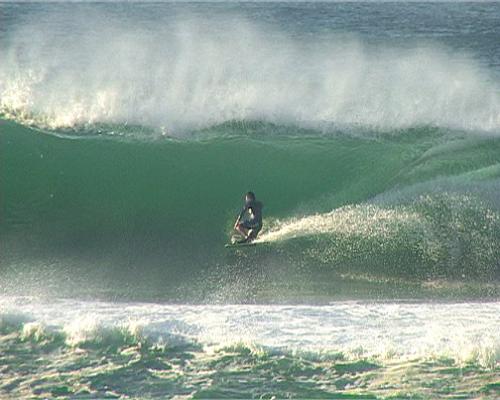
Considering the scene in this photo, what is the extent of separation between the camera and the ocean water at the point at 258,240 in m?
9.92

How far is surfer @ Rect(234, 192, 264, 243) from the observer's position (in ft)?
40.2

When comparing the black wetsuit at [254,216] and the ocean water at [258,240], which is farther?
the black wetsuit at [254,216]

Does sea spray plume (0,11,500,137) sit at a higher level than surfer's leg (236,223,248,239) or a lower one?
higher

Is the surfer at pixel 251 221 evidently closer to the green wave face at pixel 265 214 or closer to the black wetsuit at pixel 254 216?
the black wetsuit at pixel 254 216

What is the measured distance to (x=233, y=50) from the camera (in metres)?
21.7

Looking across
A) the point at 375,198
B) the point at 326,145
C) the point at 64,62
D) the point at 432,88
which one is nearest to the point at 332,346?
the point at 375,198

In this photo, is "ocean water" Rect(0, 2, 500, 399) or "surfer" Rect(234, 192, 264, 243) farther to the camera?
"surfer" Rect(234, 192, 264, 243)

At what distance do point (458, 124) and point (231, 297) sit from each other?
242 inches

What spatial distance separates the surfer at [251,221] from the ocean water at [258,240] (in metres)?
0.28

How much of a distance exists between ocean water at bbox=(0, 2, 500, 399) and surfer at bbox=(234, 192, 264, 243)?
28 cm

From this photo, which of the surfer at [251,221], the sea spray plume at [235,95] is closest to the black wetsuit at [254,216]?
the surfer at [251,221]

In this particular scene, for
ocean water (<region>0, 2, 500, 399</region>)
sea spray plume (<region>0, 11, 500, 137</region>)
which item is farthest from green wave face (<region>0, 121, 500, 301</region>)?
sea spray plume (<region>0, 11, 500, 137</region>)

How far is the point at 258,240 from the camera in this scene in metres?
12.5

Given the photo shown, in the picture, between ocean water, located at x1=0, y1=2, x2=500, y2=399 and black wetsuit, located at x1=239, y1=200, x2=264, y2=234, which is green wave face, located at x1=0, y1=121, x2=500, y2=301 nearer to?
ocean water, located at x1=0, y1=2, x2=500, y2=399
